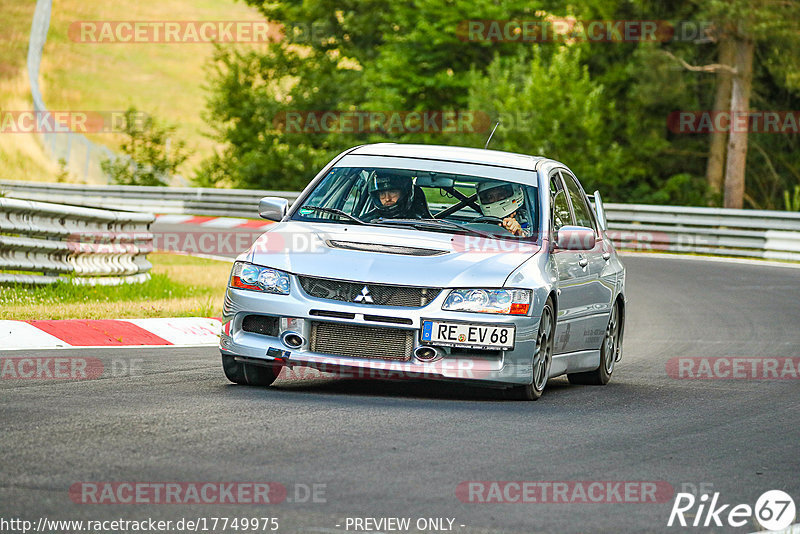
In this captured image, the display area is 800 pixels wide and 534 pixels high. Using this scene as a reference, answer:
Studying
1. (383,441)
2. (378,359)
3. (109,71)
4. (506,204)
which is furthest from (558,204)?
(109,71)

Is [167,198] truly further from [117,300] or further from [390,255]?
[390,255]

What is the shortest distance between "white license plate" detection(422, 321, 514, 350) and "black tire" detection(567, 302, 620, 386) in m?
2.30

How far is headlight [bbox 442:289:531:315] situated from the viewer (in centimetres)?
872

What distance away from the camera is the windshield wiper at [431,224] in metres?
9.53

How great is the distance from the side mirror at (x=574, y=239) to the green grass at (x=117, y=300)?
5.08 m

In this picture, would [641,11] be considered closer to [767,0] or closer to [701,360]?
[767,0]

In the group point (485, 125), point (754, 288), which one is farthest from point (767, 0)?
point (754, 288)

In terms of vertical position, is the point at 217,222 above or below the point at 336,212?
below

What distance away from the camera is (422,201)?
9.95 meters

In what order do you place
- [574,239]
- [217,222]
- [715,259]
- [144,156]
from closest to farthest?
1. [574,239]
2. [715,259]
3. [217,222]
4. [144,156]
